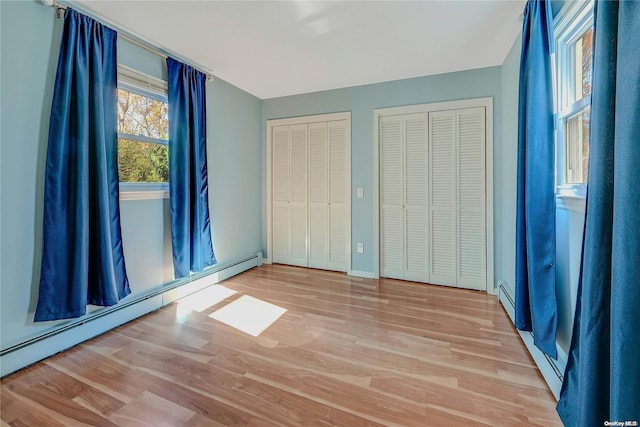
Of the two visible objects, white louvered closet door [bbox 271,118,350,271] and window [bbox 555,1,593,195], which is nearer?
window [bbox 555,1,593,195]

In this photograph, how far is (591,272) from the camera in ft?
3.32

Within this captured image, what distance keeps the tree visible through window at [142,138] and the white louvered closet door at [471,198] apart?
319 cm

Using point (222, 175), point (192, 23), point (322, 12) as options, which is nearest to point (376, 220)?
point (222, 175)

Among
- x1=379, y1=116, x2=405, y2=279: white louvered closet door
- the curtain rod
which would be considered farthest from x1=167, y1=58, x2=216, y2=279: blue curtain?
x1=379, y1=116, x2=405, y2=279: white louvered closet door

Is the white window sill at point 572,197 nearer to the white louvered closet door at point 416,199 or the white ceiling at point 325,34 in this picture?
the white ceiling at point 325,34

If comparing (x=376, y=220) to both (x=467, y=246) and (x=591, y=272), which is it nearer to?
(x=467, y=246)

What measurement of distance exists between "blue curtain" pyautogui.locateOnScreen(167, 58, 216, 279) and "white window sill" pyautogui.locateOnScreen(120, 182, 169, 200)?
0.27ft

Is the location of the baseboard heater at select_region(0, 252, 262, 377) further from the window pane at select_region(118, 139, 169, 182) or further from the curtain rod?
the curtain rod

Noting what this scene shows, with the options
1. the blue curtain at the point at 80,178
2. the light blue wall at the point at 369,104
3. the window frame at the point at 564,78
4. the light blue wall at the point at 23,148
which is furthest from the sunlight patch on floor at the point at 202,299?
the window frame at the point at 564,78

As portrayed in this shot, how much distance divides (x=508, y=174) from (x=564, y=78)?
117cm

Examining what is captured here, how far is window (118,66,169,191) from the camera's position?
245cm

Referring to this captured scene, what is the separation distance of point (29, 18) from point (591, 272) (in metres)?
3.33

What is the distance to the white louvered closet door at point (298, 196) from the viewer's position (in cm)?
404

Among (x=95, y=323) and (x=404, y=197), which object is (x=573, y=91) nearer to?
(x=404, y=197)
